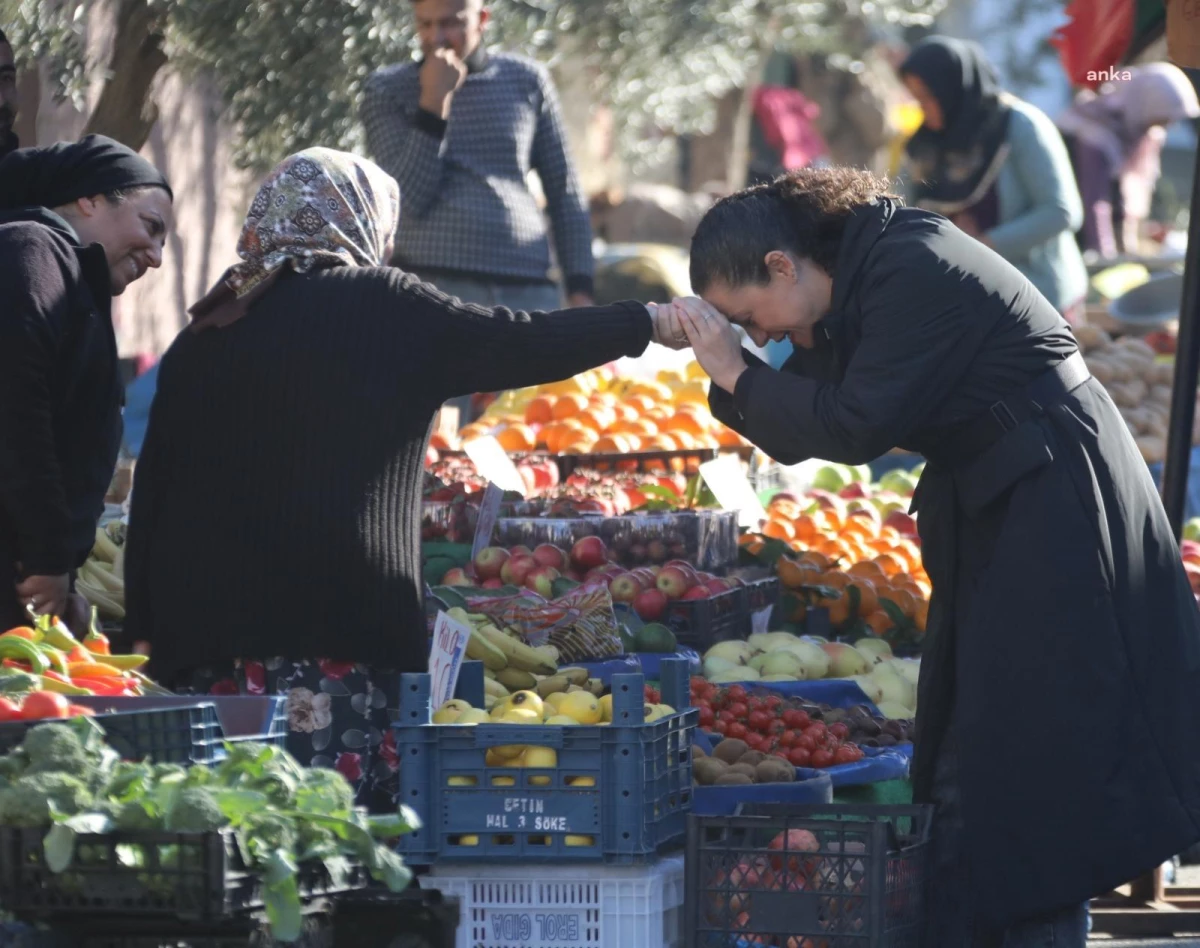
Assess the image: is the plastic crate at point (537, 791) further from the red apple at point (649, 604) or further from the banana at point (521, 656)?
the red apple at point (649, 604)

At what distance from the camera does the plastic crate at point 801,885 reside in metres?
3.07

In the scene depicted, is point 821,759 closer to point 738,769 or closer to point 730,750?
point 730,750

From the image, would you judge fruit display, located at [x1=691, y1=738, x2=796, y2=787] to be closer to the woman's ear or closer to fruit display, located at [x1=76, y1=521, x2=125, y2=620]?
the woman's ear

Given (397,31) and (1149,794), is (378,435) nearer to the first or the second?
(1149,794)

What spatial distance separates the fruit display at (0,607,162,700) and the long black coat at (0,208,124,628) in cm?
35

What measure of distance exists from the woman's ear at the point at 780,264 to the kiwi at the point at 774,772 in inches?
41.6

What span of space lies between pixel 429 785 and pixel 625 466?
3.39 metres

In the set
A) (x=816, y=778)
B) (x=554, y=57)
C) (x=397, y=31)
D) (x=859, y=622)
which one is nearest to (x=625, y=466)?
(x=859, y=622)

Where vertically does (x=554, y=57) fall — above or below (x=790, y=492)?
above

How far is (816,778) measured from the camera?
12.9 ft

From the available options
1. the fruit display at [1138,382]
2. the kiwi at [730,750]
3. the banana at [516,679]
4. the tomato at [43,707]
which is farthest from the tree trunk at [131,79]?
the fruit display at [1138,382]

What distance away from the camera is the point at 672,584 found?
17.6ft

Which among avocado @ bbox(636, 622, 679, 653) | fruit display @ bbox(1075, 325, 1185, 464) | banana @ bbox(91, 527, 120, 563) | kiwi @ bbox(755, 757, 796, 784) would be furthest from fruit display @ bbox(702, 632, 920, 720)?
fruit display @ bbox(1075, 325, 1185, 464)

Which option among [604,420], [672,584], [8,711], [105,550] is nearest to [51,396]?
[8,711]
